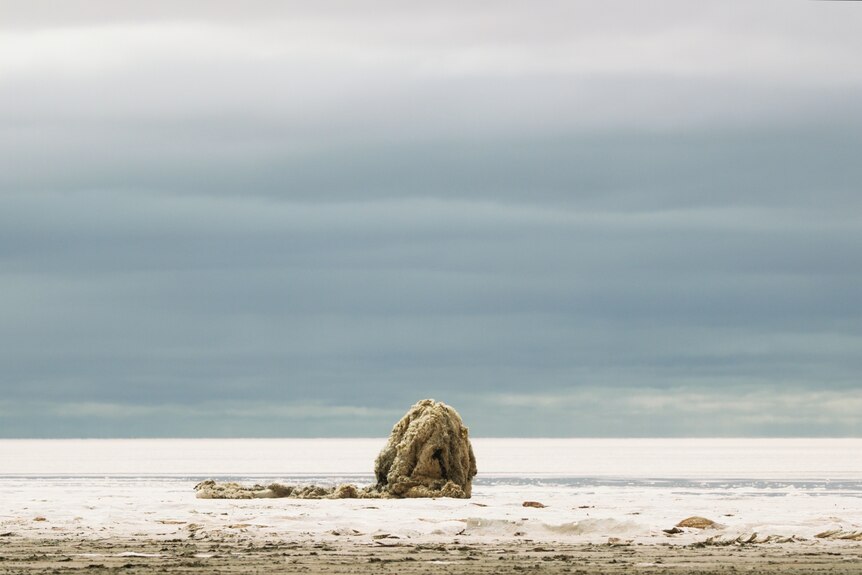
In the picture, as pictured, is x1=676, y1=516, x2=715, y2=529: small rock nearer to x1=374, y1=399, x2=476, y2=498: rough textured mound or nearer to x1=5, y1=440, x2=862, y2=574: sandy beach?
x1=5, y1=440, x2=862, y2=574: sandy beach

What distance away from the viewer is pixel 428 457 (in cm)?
3925

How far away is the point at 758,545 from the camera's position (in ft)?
85.8

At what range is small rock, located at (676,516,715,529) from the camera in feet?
93.9

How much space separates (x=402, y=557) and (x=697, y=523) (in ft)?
25.4

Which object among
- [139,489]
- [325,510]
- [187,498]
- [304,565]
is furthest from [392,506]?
[139,489]

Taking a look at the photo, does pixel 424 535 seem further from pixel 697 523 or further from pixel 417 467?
pixel 417 467

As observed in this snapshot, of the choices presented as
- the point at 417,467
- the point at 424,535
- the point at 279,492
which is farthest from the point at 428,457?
the point at 424,535

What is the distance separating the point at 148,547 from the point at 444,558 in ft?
17.4

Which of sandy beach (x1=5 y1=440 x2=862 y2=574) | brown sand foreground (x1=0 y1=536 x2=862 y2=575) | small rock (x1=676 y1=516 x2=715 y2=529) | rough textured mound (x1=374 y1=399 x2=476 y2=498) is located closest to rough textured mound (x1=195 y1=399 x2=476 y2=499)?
rough textured mound (x1=374 y1=399 x2=476 y2=498)

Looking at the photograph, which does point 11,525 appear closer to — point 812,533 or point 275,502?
point 275,502

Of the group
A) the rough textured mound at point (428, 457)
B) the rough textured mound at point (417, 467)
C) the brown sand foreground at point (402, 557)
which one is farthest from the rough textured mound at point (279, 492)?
the brown sand foreground at point (402, 557)

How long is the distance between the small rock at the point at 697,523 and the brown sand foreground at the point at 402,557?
2.64 metres

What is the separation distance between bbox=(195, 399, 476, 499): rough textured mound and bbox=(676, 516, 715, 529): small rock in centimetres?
1039

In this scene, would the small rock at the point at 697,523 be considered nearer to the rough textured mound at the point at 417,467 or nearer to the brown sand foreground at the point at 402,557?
the brown sand foreground at the point at 402,557
